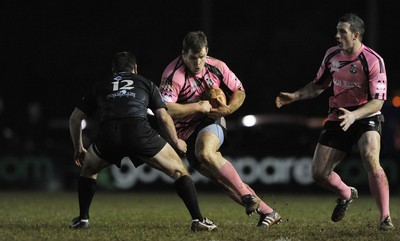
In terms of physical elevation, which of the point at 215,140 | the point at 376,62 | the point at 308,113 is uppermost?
the point at 376,62

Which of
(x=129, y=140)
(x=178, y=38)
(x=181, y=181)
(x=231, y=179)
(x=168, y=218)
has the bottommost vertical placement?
(x=168, y=218)

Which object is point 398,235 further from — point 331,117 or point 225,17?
point 225,17

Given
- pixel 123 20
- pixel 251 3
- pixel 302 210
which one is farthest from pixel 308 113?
pixel 302 210

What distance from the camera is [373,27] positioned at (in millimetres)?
27312

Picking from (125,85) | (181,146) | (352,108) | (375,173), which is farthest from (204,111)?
(375,173)

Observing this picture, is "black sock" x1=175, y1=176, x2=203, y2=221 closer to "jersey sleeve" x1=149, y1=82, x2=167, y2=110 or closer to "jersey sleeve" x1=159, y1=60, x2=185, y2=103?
"jersey sleeve" x1=149, y1=82, x2=167, y2=110

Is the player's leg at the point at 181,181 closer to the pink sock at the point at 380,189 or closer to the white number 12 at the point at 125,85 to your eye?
the white number 12 at the point at 125,85

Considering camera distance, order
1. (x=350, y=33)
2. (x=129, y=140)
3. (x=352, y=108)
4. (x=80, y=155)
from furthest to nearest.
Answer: (x=352, y=108) < (x=350, y=33) < (x=80, y=155) < (x=129, y=140)

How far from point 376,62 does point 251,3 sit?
1067 inches

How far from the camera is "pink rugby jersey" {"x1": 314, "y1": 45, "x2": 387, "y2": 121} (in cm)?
1028

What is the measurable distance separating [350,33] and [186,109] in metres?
1.85

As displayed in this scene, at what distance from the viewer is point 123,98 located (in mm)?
9750

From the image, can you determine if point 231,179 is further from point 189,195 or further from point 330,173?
point 330,173

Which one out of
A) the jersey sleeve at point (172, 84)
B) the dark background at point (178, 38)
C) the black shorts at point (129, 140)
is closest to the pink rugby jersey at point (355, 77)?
the jersey sleeve at point (172, 84)
